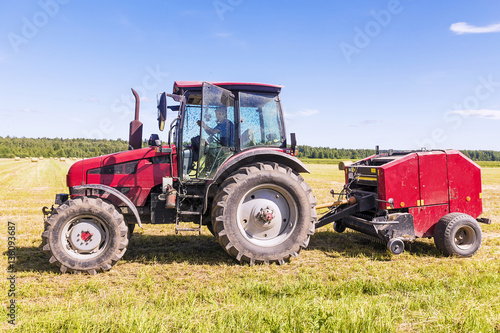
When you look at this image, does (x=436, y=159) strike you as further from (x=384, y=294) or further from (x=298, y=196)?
(x=384, y=294)

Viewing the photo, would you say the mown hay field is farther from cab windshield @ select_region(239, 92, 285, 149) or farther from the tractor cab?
cab windshield @ select_region(239, 92, 285, 149)

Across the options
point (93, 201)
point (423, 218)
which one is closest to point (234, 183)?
point (93, 201)

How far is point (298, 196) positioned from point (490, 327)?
278 centimetres

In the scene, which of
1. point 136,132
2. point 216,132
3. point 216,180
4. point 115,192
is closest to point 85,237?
point 115,192

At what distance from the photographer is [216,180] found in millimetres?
5234

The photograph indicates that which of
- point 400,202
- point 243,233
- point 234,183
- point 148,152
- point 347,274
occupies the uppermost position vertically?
point 148,152

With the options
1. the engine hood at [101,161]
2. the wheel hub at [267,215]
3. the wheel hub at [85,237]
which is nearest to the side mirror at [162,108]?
the engine hood at [101,161]

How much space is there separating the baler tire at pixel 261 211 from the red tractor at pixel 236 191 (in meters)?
0.01

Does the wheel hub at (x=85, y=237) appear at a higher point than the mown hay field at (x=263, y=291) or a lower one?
higher

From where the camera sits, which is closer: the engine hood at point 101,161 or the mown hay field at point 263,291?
the mown hay field at point 263,291

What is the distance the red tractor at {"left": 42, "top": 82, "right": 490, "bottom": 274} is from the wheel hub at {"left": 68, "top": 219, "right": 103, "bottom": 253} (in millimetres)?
14

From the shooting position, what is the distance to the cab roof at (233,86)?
210 inches

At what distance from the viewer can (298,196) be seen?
522 centimetres

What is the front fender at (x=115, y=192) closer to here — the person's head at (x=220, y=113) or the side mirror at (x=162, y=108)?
the side mirror at (x=162, y=108)
